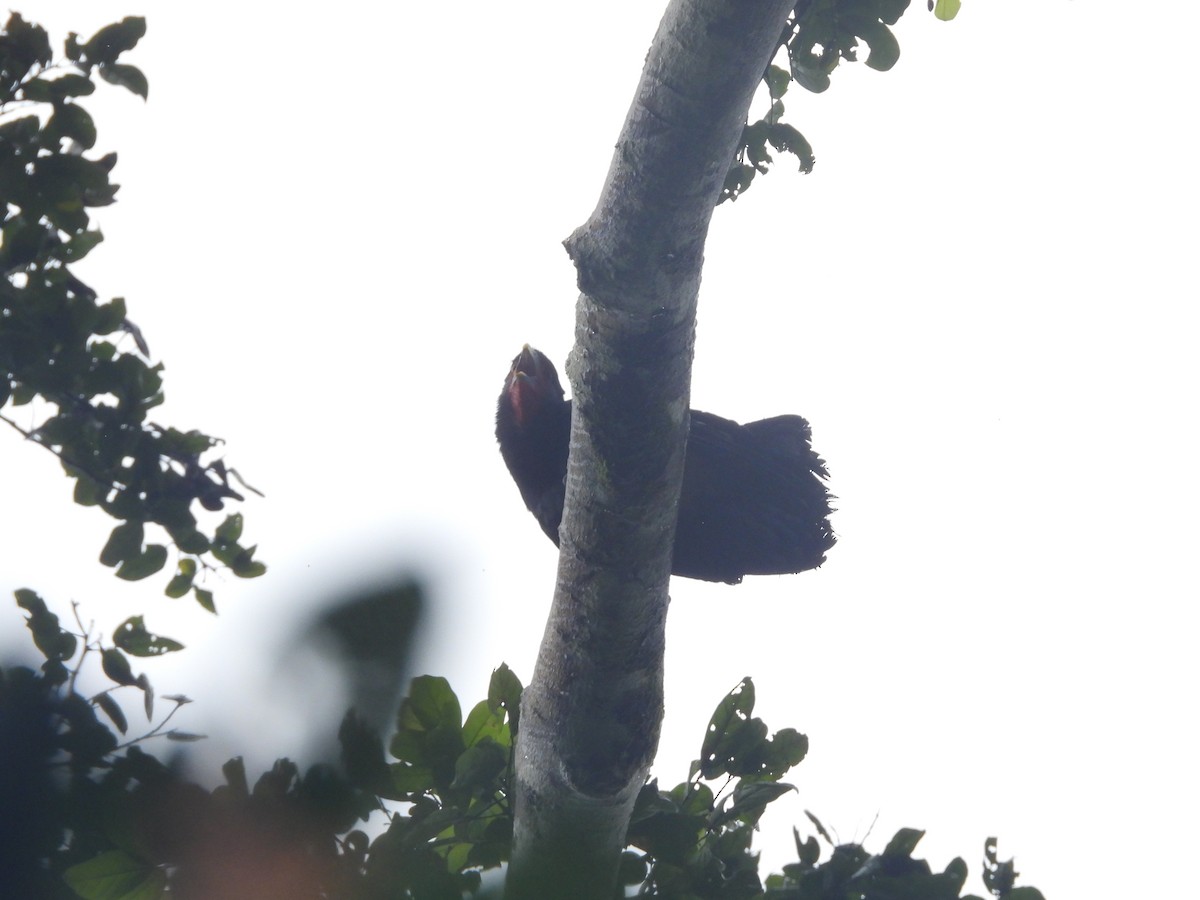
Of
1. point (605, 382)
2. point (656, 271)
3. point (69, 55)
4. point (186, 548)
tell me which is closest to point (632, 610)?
point (605, 382)

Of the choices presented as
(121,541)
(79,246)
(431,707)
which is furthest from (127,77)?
(431,707)

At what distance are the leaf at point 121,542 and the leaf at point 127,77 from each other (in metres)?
0.79

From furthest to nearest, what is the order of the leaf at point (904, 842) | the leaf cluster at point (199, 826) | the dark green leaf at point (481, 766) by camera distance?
1. the dark green leaf at point (481, 766)
2. the leaf at point (904, 842)
3. the leaf cluster at point (199, 826)

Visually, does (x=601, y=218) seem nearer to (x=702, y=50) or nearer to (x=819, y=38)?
(x=702, y=50)

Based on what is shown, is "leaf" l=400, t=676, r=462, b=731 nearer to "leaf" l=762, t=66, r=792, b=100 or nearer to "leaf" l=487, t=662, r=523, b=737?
"leaf" l=487, t=662, r=523, b=737

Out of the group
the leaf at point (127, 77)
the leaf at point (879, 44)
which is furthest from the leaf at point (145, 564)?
the leaf at point (879, 44)

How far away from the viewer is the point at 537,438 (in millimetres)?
3930

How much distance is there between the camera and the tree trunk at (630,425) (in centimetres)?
211

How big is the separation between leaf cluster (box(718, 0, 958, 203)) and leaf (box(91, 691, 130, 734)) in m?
2.17

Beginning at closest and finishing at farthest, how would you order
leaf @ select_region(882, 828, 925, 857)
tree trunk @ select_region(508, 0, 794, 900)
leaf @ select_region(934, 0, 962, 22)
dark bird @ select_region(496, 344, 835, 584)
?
tree trunk @ select_region(508, 0, 794, 900) → leaf @ select_region(882, 828, 925, 857) → leaf @ select_region(934, 0, 962, 22) → dark bird @ select_region(496, 344, 835, 584)

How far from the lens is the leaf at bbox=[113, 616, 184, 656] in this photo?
187 cm

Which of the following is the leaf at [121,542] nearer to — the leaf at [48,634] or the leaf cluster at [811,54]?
the leaf at [48,634]

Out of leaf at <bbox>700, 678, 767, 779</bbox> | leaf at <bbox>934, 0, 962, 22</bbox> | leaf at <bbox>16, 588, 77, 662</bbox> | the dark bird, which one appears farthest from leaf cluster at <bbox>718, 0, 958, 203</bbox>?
leaf at <bbox>16, 588, 77, 662</bbox>

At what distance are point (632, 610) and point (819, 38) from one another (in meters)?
1.84
